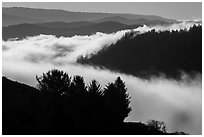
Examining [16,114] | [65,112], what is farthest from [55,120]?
[16,114]

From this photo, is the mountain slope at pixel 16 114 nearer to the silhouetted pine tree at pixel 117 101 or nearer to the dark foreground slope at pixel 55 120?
the dark foreground slope at pixel 55 120

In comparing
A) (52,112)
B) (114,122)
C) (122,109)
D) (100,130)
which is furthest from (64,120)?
(122,109)

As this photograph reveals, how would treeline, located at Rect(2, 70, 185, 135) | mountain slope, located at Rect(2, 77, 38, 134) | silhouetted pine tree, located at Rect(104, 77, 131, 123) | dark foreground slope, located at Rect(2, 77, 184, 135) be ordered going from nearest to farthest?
mountain slope, located at Rect(2, 77, 38, 134)
dark foreground slope, located at Rect(2, 77, 184, 135)
treeline, located at Rect(2, 70, 185, 135)
silhouetted pine tree, located at Rect(104, 77, 131, 123)

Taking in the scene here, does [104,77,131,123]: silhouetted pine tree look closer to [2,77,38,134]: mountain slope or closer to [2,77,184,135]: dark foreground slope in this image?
[2,77,184,135]: dark foreground slope

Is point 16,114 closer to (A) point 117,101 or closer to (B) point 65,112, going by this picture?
(B) point 65,112

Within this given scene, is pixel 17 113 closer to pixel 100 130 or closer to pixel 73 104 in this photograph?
pixel 73 104

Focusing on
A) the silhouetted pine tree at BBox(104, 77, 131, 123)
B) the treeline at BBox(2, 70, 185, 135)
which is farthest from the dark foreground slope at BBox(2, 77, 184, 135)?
the silhouetted pine tree at BBox(104, 77, 131, 123)

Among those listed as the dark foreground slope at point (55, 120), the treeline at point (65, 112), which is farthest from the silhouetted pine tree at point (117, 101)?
the dark foreground slope at point (55, 120)

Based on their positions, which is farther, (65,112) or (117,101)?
(117,101)

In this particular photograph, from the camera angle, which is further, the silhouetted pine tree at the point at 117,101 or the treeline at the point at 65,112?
the silhouetted pine tree at the point at 117,101
